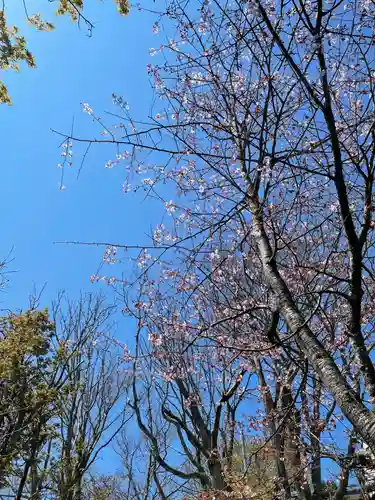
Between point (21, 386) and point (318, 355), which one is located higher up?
point (21, 386)

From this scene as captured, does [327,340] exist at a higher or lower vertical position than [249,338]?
lower

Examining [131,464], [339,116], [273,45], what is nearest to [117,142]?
[273,45]

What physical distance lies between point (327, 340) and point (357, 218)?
1.86 meters

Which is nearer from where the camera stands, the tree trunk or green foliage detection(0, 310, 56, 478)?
the tree trunk

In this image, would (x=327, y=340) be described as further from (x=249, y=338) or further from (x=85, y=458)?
(x=85, y=458)

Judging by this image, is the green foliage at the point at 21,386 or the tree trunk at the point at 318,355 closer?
the tree trunk at the point at 318,355

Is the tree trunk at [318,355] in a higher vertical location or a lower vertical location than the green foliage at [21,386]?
lower

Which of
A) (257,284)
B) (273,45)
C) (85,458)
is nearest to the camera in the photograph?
(273,45)

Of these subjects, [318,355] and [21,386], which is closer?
[318,355]

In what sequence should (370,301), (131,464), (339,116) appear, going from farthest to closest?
(131,464) < (370,301) < (339,116)

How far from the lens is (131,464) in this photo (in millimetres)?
12906

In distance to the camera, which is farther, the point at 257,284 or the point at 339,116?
the point at 257,284

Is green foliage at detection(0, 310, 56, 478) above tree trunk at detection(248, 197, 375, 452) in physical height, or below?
above

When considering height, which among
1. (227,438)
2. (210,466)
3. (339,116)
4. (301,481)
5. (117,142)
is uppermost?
(339,116)
